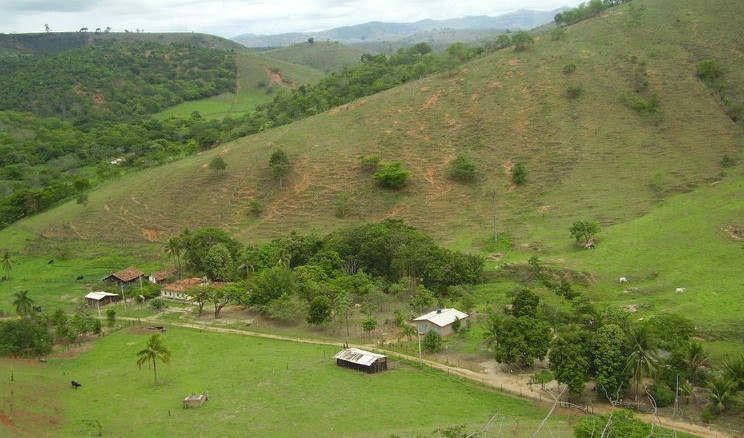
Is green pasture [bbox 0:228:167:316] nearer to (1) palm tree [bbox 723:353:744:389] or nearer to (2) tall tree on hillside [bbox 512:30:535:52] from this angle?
(1) palm tree [bbox 723:353:744:389]

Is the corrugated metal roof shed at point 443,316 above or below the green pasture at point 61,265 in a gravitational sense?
above

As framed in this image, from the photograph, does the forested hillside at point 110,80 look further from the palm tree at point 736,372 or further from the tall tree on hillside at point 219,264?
the palm tree at point 736,372

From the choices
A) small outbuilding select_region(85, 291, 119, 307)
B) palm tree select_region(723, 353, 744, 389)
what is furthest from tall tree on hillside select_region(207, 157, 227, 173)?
palm tree select_region(723, 353, 744, 389)

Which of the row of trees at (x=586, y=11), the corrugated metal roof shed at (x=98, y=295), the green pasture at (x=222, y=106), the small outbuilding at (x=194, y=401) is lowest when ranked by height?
the corrugated metal roof shed at (x=98, y=295)

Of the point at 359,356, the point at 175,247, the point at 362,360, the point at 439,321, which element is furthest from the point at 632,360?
the point at 175,247

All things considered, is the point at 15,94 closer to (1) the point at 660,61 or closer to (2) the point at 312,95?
(2) the point at 312,95

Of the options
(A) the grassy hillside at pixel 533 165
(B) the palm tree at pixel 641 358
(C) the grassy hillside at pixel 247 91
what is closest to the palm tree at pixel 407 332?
(B) the palm tree at pixel 641 358

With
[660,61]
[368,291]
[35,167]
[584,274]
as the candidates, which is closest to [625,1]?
[660,61]
